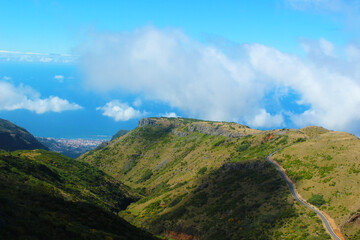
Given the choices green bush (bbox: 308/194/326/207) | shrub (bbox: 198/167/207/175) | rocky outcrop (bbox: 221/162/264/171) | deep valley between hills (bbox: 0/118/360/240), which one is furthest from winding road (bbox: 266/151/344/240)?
shrub (bbox: 198/167/207/175)

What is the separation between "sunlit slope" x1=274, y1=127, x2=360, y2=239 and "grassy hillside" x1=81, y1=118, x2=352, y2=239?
305cm

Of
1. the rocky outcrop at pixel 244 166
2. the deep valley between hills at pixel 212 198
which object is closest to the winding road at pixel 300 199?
the deep valley between hills at pixel 212 198

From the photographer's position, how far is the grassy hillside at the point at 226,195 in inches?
2025

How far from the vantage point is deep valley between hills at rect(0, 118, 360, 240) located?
31.4m

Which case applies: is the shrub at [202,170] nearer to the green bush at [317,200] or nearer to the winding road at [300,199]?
the winding road at [300,199]

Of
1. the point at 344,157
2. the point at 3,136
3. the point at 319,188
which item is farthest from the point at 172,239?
the point at 3,136

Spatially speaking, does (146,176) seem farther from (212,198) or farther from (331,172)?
(331,172)

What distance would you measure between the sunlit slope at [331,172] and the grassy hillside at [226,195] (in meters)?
3.05

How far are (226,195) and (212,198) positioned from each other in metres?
4.70

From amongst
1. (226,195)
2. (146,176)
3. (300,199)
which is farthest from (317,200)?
(146,176)

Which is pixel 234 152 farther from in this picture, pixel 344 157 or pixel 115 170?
pixel 115 170

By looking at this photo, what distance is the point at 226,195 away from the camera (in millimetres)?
71188

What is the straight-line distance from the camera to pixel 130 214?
8481 centimetres

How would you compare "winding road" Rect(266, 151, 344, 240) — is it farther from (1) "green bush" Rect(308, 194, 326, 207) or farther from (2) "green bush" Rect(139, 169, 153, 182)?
(2) "green bush" Rect(139, 169, 153, 182)
